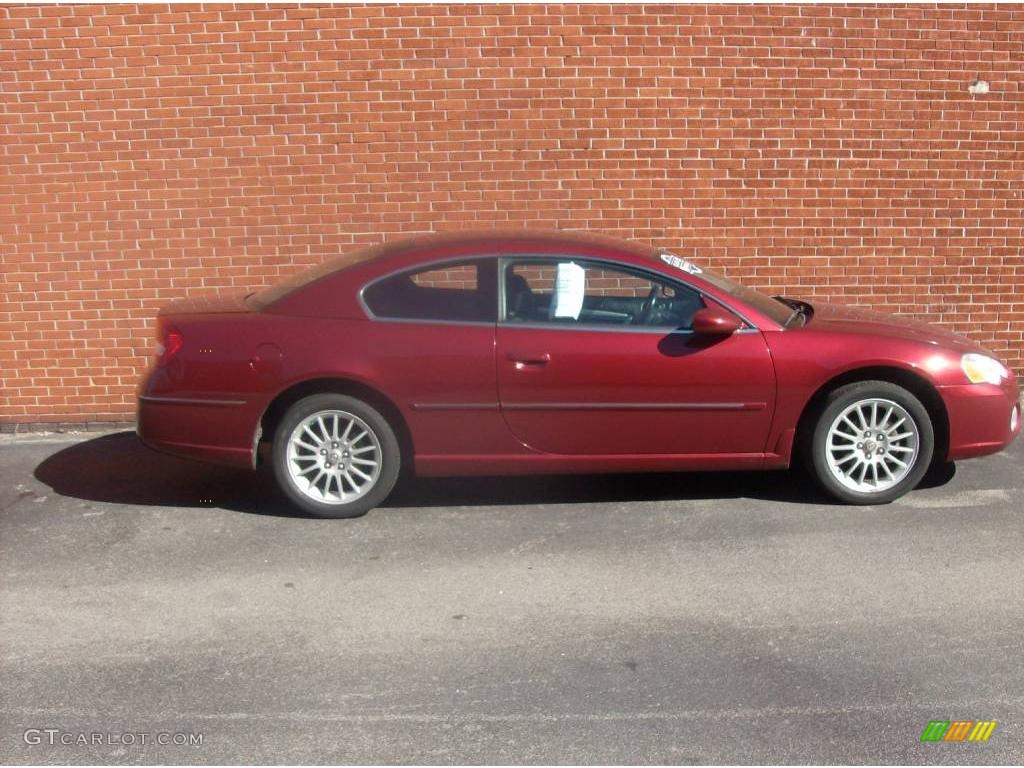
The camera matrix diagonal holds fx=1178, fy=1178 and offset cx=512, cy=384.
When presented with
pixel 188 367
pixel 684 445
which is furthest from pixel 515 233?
pixel 188 367

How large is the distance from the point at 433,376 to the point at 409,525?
2.61ft

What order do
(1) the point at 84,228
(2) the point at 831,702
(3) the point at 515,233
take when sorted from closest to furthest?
(2) the point at 831,702 < (3) the point at 515,233 < (1) the point at 84,228

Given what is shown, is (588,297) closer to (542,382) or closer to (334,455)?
(542,382)

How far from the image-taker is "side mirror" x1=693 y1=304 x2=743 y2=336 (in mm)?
6062

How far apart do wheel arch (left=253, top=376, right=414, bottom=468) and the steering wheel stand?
1.36 m

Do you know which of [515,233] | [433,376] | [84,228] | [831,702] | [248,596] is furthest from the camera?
[84,228]

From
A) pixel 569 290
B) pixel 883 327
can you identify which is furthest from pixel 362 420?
pixel 883 327

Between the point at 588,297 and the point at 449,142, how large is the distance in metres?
2.37

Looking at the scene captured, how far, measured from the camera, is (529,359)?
20.0 ft

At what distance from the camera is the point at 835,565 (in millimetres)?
5453

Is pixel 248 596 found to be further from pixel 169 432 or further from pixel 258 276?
pixel 258 276

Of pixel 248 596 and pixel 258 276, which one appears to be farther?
pixel 258 276

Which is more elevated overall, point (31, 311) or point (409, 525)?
point (31, 311)

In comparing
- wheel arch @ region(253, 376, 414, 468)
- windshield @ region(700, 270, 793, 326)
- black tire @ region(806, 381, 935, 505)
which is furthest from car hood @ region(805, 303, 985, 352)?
wheel arch @ region(253, 376, 414, 468)
